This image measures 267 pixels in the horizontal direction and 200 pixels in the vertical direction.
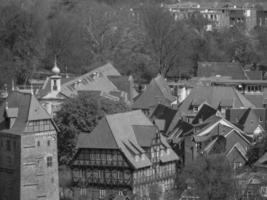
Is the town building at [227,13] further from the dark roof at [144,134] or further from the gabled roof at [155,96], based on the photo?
the dark roof at [144,134]

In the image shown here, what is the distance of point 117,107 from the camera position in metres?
68.1

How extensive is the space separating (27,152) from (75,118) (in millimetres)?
7593

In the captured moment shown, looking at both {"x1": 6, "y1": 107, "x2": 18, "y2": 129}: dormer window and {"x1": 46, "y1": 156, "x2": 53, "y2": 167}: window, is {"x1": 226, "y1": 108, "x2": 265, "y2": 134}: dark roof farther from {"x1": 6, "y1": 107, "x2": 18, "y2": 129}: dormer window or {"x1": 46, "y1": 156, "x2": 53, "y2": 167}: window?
{"x1": 6, "y1": 107, "x2": 18, "y2": 129}: dormer window

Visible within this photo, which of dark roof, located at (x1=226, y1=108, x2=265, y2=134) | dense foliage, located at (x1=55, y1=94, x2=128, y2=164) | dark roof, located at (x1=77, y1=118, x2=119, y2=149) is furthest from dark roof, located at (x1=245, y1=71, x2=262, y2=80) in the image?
dark roof, located at (x1=77, y1=118, x2=119, y2=149)

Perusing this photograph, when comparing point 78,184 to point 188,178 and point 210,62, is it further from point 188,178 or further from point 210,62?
point 210,62

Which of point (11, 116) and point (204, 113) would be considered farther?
point (204, 113)

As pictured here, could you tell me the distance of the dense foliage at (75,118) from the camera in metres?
65.1

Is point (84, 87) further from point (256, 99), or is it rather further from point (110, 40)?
point (110, 40)

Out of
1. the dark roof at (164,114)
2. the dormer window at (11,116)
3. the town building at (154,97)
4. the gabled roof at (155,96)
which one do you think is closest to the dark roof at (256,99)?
the town building at (154,97)

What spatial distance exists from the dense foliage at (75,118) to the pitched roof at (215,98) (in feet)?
31.9

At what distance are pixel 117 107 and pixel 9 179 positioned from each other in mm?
10684

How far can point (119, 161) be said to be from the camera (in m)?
59.8

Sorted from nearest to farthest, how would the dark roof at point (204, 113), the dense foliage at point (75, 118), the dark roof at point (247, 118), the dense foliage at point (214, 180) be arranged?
the dense foliage at point (214, 180), the dense foliage at point (75, 118), the dark roof at point (204, 113), the dark roof at point (247, 118)

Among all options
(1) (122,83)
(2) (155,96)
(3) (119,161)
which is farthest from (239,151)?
(1) (122,83)
